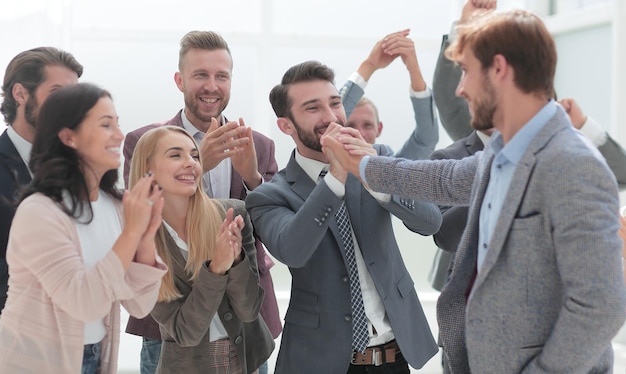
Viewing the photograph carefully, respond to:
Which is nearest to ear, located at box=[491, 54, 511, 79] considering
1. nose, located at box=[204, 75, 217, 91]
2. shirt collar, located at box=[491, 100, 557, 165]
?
shirt collar, located at box=[491, 100, 557, 165]

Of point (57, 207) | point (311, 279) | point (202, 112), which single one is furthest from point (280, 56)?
point (57, 207)

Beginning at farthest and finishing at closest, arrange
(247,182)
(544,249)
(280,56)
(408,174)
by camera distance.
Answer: (280,56) → (247,182) → (408,174) → (544,249)

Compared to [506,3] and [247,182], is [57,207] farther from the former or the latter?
[506,3]

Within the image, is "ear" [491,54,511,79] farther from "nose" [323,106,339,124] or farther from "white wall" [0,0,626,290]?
"white wall" [0,0,626,290]

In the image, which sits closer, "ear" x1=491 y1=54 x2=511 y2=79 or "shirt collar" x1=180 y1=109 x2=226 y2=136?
"ear" x1=491 y1=54 x2=511 y2=79

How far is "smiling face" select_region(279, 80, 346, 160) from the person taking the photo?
102 inches

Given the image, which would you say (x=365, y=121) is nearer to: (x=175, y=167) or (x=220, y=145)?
(x=220, y=145)

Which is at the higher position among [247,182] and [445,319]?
[247,182]

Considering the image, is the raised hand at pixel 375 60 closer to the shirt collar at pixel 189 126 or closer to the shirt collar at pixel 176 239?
the shirt collar at pixel 189 126

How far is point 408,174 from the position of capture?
2092 millimetres

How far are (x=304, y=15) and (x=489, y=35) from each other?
3961mm

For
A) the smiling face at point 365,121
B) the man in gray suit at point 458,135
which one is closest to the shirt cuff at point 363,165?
the man in gray suit at point 458,135

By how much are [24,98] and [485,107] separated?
5.01ft

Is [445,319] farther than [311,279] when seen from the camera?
No
